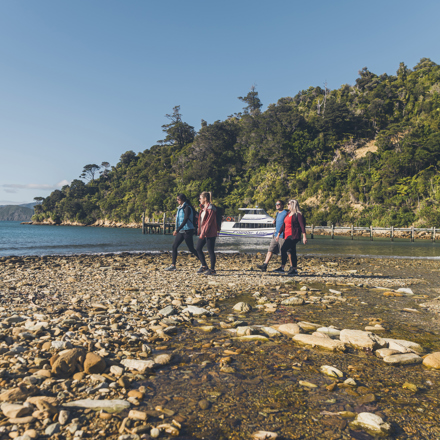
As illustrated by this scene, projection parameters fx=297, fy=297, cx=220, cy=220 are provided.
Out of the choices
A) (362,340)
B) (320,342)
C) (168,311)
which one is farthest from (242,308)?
(362,340)

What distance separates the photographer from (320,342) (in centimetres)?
338

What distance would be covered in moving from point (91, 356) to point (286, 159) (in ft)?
247

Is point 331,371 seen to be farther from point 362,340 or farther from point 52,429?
point 52,429

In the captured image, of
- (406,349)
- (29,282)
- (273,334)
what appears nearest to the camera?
(406,349)

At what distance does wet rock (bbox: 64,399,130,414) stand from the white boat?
117 feet

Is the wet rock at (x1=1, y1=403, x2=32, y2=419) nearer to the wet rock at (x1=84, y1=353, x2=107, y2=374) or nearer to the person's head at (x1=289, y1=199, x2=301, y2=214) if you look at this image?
the wet rock at (x1=84, y1=353, x2=107, y2=374)

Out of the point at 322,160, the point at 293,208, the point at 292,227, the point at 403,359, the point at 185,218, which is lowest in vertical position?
the point at 403,359

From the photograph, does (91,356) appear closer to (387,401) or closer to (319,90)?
(387,401)

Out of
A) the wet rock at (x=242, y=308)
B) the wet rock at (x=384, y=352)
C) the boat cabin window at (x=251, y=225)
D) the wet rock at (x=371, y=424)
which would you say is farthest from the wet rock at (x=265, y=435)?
the boat cabin window at (x=251, y=225)

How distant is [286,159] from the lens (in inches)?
2911

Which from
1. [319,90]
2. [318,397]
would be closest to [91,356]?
[318,397]

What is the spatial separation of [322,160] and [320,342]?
73.4 m

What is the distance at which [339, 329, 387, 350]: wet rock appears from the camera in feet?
10.9

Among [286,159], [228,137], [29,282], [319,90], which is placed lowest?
[29,282]
